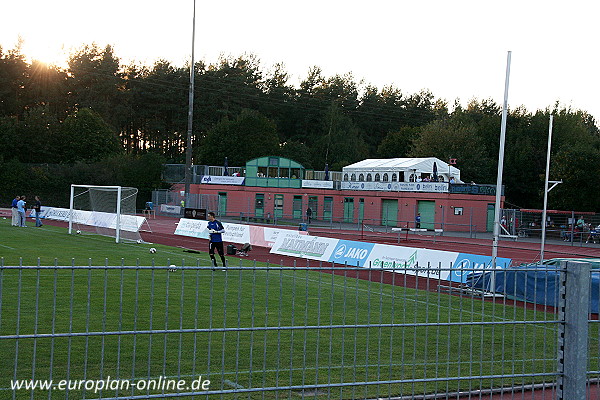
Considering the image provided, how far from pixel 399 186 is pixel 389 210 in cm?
252

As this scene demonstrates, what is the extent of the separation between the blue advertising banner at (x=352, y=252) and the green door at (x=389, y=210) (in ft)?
114

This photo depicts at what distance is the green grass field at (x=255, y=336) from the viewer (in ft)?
20.6

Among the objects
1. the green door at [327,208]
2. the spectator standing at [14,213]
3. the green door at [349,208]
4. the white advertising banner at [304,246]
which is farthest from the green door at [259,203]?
the white advertising banner at [304,246]

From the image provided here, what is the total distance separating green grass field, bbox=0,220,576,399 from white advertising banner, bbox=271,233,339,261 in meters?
5.57

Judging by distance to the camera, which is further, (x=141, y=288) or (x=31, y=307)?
(x=141, y=288)

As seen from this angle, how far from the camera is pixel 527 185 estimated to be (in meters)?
72.3

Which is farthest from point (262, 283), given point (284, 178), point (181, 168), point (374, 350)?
point (181, 168)

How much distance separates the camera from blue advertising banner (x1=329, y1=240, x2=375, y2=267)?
2562 centimetres

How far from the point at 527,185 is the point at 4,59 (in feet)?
201

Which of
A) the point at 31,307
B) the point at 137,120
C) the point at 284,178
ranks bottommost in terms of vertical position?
the point at 31,307

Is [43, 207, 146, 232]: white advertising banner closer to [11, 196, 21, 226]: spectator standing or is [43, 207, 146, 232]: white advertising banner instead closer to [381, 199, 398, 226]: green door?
[11, 196, 21, 226]: spectator standing

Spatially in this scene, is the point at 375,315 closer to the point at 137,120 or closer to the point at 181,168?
the point at 181,168

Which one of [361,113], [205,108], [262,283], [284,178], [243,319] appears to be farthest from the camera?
[361,113]

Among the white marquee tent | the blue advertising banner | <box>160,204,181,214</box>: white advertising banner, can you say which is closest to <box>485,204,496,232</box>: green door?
the white marquee tent
